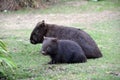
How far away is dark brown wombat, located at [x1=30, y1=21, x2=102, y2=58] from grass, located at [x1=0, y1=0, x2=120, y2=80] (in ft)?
0.84

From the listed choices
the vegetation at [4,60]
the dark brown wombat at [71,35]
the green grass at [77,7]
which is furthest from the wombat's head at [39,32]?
the green grass at [77,7]

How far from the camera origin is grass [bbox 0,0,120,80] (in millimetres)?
8031

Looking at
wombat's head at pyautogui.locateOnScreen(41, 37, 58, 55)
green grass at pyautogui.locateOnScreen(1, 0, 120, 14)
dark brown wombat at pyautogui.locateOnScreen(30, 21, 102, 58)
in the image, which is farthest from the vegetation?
green grass at pyautogui.locateOnScreen(1, 0, 120, 14)

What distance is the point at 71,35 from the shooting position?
9984 mm

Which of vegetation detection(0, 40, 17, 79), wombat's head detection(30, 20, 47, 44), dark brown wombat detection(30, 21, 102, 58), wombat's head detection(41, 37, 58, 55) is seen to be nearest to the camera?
vegetation detection(0, 40, 17, 79)

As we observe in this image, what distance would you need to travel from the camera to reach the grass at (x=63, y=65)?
803 cm

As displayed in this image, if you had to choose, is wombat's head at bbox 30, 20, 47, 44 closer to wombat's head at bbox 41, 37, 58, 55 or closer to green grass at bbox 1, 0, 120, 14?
wombat's head at bbox 41, 37, 58, 55

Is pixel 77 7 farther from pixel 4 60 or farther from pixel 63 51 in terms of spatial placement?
pixel 4 60

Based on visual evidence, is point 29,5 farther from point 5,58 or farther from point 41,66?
point 5,58

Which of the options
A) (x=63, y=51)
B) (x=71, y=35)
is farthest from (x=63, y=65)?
(x=71, y=35)

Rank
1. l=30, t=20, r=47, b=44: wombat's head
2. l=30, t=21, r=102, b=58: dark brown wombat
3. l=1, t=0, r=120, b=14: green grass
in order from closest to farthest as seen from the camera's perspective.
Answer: l=30, t=21, r=102, b=58: dark brown wombat
l=30, t=20, r=47, b=44: wombat's head
l=1, t=0, r=120, b=14: green grass

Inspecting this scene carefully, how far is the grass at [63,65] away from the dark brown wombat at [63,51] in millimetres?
217

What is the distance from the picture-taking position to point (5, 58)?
24.1 feet

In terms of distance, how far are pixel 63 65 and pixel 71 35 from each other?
1.30m
